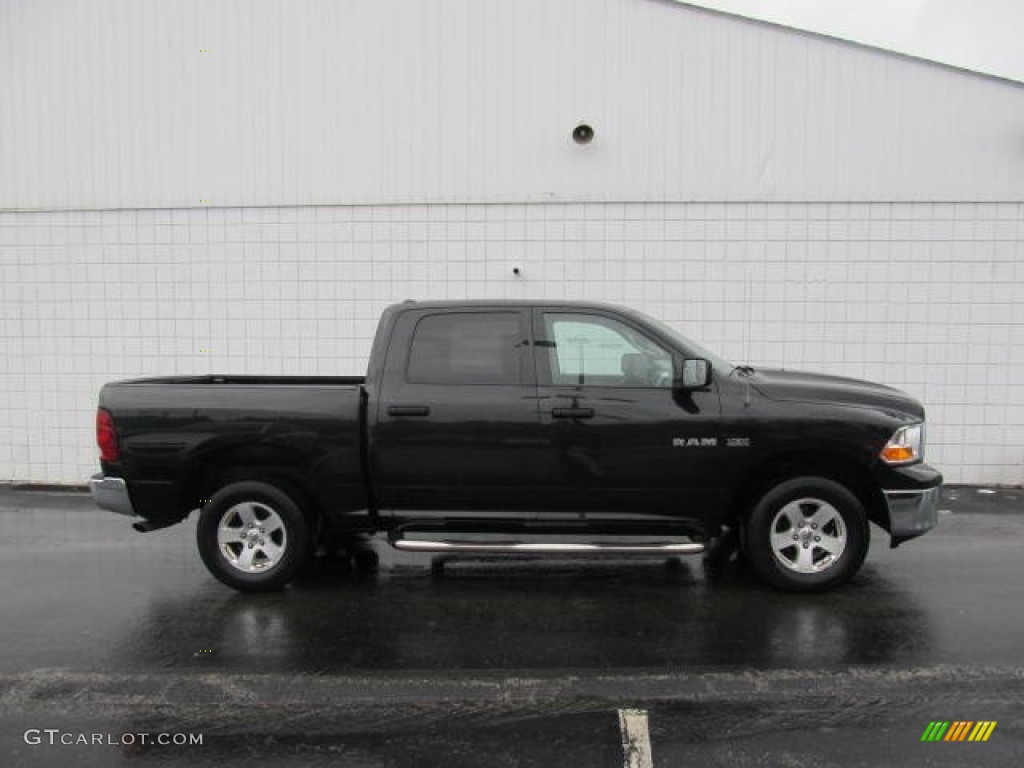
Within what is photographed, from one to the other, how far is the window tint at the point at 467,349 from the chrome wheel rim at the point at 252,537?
1.36 m

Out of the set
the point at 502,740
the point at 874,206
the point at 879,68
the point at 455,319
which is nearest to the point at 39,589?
the point at 455,319

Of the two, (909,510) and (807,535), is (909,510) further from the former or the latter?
(807,535)

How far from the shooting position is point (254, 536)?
5.21 m

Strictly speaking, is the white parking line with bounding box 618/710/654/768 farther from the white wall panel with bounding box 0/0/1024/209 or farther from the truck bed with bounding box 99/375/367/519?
the white wall panel with bounding box 0/0/1024/209

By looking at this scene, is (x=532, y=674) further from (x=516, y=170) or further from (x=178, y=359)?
(x=178, y=359)

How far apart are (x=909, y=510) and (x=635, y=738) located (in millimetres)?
2577

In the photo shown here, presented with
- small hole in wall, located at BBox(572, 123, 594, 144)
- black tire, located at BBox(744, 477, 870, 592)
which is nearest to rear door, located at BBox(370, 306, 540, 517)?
black tire, located at BBox(744, 477, 870, 592)

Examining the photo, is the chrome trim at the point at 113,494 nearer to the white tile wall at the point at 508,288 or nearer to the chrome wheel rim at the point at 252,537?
the chrome wheel rim at the point at 252,537

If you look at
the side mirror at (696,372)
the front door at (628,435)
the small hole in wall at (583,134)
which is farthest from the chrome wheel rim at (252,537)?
the small hole in wall at (583,134)

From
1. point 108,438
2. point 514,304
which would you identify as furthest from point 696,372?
point 108,438

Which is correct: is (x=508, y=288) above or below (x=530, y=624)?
above

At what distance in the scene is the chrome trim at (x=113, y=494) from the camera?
5180mm

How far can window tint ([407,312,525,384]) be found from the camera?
5.07 metres

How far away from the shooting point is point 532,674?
394 cm
